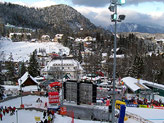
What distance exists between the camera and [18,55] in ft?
284

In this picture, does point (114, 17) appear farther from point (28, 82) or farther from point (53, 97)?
point (28, 82)

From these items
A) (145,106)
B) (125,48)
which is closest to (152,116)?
(145,106)

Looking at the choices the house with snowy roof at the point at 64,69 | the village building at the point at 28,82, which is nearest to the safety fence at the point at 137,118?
the village building at the point at 28,82

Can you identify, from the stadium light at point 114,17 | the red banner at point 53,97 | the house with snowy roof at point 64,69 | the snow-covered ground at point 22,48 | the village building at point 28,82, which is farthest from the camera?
the snow-covered ground at point 22,48

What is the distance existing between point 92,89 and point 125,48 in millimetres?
67718

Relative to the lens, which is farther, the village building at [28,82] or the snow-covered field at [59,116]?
the village building at [28,82]

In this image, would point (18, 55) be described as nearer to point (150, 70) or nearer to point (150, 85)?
point (150, 70)

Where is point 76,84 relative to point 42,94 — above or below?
above

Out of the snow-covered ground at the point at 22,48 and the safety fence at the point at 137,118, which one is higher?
the snow-covered ground at the point at 22,48

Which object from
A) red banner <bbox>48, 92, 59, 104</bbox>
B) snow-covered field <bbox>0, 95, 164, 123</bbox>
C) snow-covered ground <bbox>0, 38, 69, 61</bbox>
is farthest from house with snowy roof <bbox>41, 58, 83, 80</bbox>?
snow-covered ground <bbox>0, 38, 69, 61</bbox>

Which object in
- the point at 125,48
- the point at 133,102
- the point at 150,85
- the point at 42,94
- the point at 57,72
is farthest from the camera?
the point at 125,48

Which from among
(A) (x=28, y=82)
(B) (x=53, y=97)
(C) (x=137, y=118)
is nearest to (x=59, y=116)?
(B) (x=53, y=97)

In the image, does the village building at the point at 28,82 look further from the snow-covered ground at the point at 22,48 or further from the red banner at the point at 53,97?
the snow-covered ground at the point at 22,48

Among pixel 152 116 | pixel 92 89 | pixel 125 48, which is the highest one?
pixel 125 48
